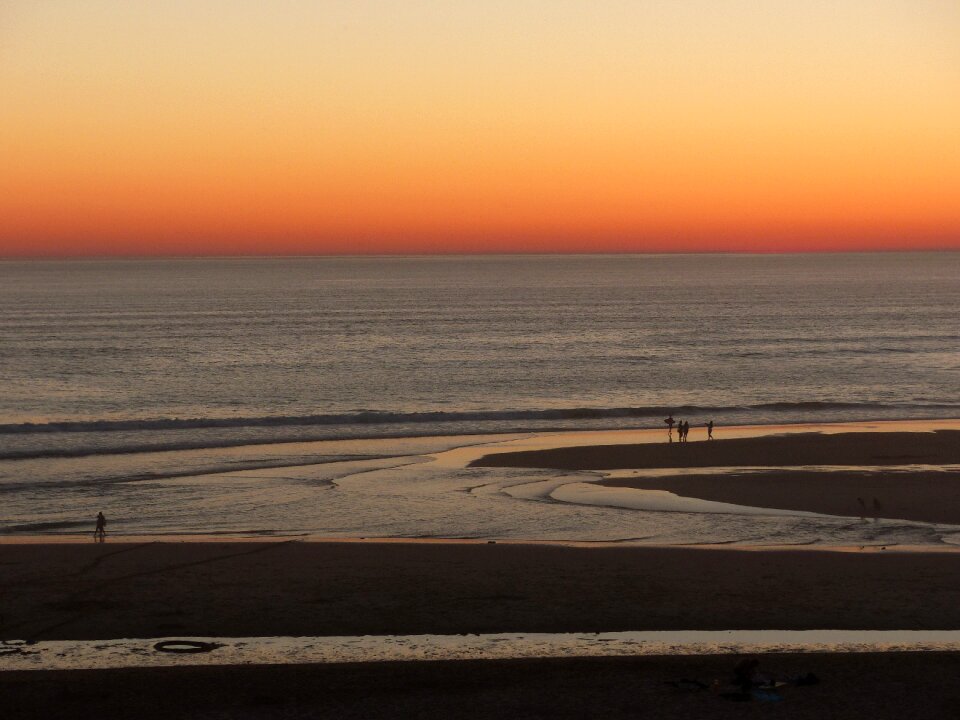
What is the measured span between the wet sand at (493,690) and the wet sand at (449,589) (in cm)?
191

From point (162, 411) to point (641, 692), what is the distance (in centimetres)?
4484

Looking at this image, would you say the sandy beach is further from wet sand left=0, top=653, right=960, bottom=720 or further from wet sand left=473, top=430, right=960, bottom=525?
wet sand left=473, top=430, right=960, bottom=525

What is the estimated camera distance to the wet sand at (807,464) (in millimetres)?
30266

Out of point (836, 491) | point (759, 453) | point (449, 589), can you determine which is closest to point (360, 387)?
point (759, 453)

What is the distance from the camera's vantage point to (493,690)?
15.5 m

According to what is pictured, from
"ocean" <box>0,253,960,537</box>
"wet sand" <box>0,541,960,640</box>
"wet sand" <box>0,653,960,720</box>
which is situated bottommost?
"ocean" <box>0,253,960,537</box>

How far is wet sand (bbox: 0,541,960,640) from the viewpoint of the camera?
18625 mm

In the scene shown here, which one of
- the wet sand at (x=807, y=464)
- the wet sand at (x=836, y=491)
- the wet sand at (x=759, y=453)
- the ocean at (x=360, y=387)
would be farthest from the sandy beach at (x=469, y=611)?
the wet sand at (x=759, y=453)

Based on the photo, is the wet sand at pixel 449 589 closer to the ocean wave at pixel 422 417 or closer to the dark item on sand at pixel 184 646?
the dark item on sand at pixel 184 646

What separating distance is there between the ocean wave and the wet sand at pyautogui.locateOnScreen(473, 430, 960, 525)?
32.8 ft

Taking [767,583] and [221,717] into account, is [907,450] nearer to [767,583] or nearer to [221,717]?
[767,583]

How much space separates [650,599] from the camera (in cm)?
2000

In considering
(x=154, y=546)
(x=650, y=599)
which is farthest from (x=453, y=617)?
(x=154, y=546)

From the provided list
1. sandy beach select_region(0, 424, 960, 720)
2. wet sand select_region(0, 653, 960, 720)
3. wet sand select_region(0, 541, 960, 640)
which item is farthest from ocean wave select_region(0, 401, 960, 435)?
wet sand select_region(0, 653, 960, 720)
